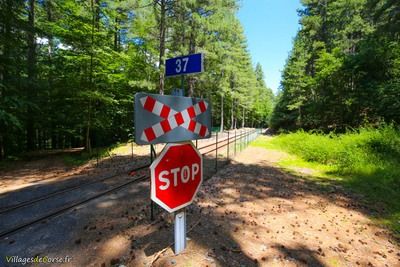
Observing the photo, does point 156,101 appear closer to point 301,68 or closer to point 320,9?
point 320,9

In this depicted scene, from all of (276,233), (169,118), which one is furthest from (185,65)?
(276,233)

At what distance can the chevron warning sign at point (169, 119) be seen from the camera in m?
1.99

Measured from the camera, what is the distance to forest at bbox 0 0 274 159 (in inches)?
Result: 386

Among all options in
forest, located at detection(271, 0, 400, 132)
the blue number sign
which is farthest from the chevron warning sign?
forest, located at detection(271, 0, 400, 132)

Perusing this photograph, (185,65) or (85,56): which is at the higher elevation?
(85,56)

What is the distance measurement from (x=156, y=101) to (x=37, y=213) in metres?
4.25

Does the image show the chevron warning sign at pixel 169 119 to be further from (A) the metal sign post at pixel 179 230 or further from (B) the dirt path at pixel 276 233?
(B) the dirt path at pixel 276 233

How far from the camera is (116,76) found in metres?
14.1

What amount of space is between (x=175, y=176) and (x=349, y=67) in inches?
762

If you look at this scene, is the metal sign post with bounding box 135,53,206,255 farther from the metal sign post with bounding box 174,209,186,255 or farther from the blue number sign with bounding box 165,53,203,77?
the blue number sign with bounding box 165,53,203,77

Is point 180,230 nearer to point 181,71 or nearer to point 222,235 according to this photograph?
point 222,235

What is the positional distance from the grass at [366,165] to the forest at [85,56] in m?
5.45

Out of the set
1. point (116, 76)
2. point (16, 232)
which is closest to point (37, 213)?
point (16, 232)

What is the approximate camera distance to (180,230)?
2605 mm
